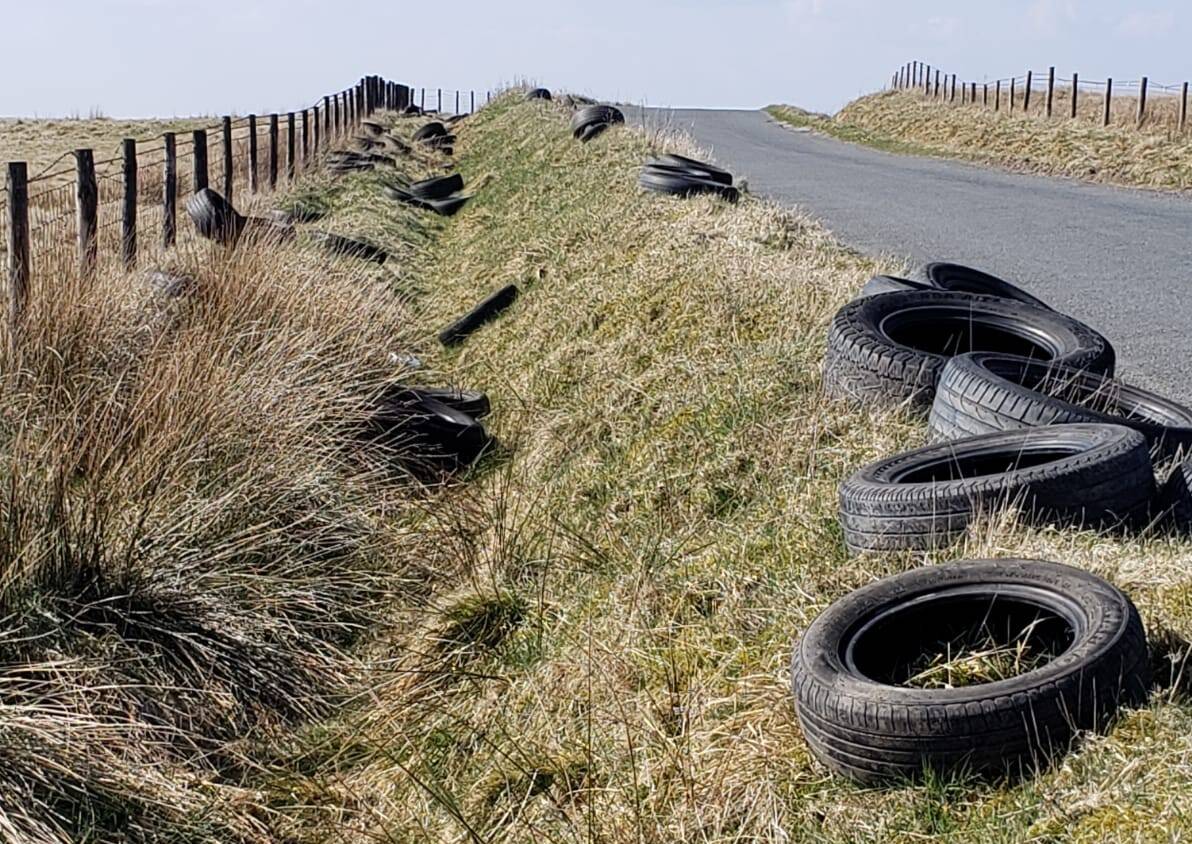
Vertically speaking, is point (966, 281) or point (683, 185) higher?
point (683, 185)

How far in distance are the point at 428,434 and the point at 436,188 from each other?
40.4 ft

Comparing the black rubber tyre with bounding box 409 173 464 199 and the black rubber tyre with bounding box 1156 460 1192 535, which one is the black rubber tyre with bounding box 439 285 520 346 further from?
the black rubber tyre with bounding box 409 173 464 199

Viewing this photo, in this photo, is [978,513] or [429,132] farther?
[429,132]

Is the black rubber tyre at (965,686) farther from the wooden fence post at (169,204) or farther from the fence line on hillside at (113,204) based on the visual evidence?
the wooden fence post at (169,204)

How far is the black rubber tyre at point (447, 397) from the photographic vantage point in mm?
8688

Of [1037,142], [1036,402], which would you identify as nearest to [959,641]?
[1036,402]

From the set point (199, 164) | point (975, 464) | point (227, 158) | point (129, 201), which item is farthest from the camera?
point (227, 158)

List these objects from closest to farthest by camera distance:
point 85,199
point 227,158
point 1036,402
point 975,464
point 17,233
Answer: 1. point 975,464
2. point 1036,402
3. point 17,233
4. point 85,199
5. point 227,158

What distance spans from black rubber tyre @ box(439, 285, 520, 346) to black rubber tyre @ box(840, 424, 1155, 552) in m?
7.08

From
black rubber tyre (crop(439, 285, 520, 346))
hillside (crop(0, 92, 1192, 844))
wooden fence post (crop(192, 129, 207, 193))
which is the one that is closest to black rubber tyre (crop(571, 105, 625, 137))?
wooden fence post (crop(192, 129, 207, 193))

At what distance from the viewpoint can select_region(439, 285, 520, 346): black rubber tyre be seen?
38.8ft

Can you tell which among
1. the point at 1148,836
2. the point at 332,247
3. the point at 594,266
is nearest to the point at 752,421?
the point at 1148,836

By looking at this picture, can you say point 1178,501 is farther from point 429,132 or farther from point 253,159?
point 429,132

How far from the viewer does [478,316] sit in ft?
39.2
